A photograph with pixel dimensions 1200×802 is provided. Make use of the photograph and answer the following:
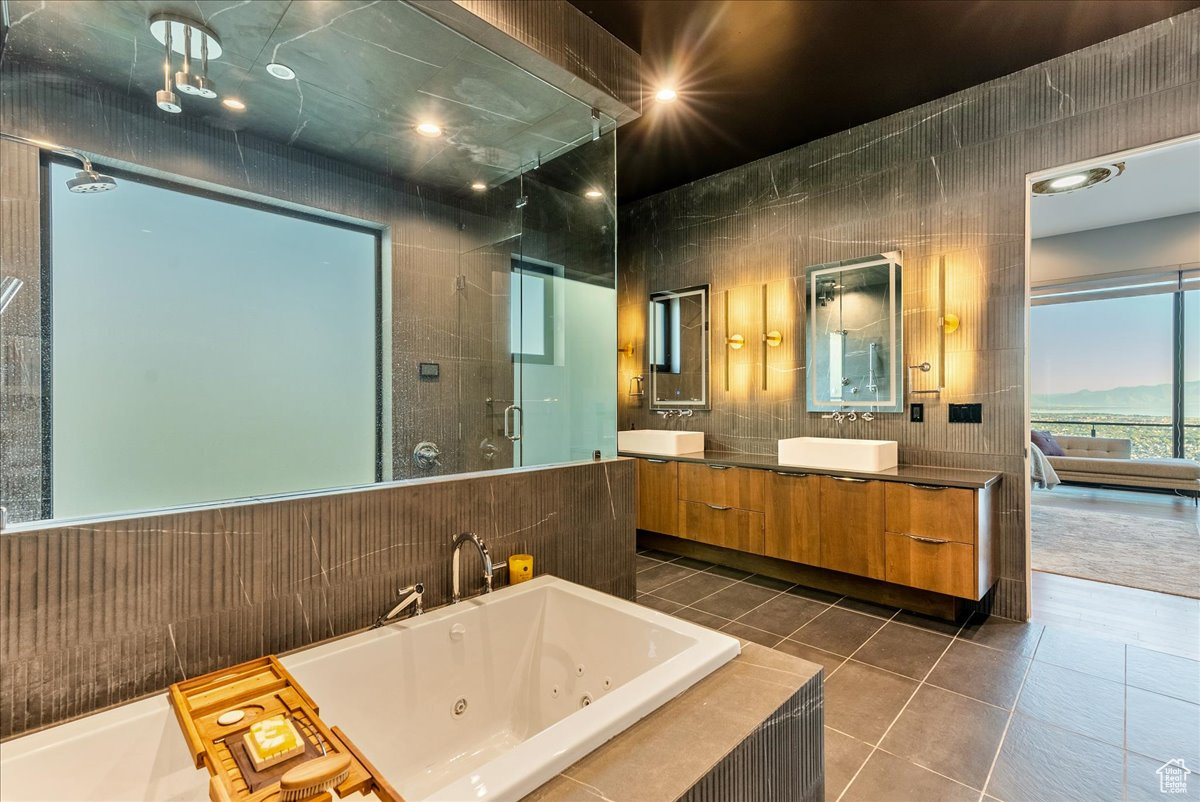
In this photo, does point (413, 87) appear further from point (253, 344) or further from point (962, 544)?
point (962, 544)

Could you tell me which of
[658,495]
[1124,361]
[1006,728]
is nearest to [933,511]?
[1006,728]

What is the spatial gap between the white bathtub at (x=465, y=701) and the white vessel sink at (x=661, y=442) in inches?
87.3

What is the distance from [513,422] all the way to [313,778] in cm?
174

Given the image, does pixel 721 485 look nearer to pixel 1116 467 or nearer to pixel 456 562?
pixel 456 562

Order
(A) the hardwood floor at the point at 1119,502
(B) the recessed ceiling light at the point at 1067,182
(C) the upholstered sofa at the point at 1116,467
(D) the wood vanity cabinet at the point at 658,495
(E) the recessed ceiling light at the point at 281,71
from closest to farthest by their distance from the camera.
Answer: (E) the recessed ceiling light at the point at 281,71
(B) the recessed ceiling light at the point at 1067,182
(D) the wood vanity cabinet at the point at 658,495
(A) the hardwood floor at the point at 1119,502
(C) the upholstered sofa at the point at 1116,467

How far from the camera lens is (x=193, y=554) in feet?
4.29

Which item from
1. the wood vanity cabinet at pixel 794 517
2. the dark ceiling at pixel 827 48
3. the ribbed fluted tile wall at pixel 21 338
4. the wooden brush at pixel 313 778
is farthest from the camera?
the wood vanity cabinet at pixel 794 517

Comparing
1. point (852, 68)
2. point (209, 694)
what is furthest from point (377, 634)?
point (852, 68)

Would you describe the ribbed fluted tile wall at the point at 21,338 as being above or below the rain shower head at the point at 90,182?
below

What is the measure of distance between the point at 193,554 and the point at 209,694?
0.34 metres

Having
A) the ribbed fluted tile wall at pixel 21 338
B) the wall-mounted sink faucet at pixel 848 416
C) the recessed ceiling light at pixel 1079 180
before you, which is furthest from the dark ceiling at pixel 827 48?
the ribbed fluted tile wall at pixel 21 338

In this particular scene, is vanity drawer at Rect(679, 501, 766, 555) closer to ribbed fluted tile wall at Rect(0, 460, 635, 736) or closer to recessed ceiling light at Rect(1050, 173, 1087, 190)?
ribbed fluted tile wall at Rect(0, 460, 635, 736)

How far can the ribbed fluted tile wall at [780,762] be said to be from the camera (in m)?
1.08

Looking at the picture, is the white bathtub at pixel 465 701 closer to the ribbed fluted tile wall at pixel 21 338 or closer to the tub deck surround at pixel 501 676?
the tub deck surround at pixel 501 676
